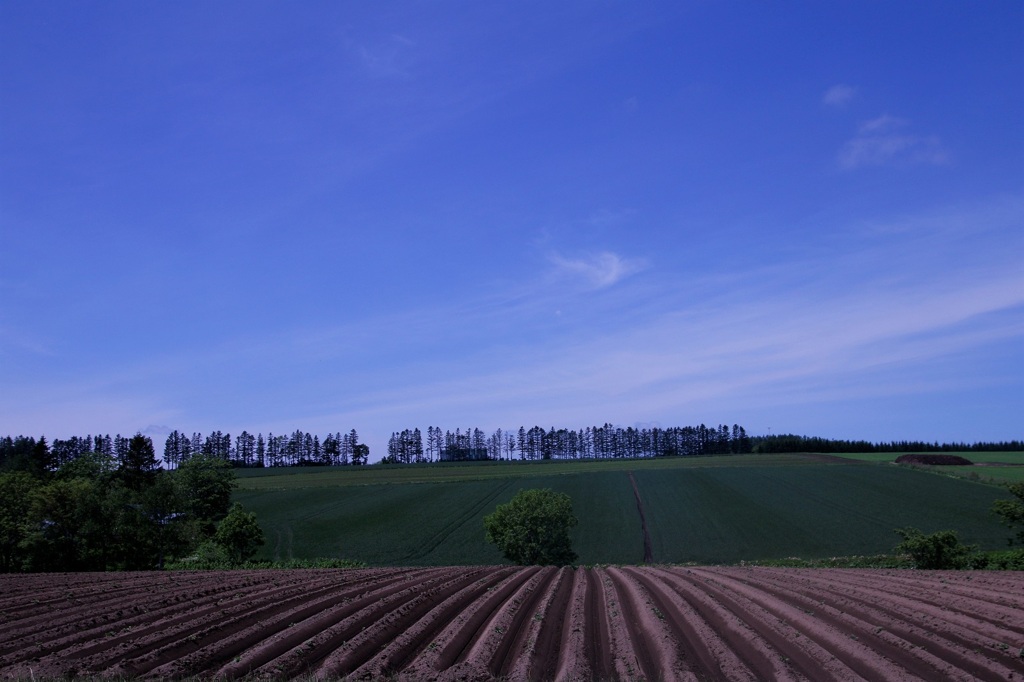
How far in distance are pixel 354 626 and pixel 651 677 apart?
7989mm

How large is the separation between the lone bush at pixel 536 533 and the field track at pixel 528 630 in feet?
66.9

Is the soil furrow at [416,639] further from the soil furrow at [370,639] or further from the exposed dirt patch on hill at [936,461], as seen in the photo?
the exposed dirt patch on hill at [936,461]

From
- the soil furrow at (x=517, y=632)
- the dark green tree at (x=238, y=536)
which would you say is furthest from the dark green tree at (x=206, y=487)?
the soil furrow at (x=517, y=632)

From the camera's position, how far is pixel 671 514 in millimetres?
64062

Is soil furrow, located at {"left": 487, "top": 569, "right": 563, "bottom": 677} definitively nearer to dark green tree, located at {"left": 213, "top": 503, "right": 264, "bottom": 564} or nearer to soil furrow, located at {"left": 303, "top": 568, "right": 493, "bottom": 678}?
soil furrow, located at {"left": 303, "top": 568, "right": 493, "bottom": 678}

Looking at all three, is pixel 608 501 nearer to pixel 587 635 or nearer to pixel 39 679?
pixel 587 635

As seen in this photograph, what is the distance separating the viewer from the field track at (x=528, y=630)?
1438 centimetres

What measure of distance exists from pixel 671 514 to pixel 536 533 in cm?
2230

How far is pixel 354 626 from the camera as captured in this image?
17.7 m

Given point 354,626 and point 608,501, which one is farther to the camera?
point 608,501

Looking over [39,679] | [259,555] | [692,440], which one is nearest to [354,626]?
[39,679]

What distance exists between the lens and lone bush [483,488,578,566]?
46.2 m

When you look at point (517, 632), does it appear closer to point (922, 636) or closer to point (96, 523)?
point (922, 636)

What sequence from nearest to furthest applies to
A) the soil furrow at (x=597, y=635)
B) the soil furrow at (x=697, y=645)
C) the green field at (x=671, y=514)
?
the soil furrow at (x=697, y=645), the soil furrow at (x=597, y=635), the green field at (x=671, y=514)
